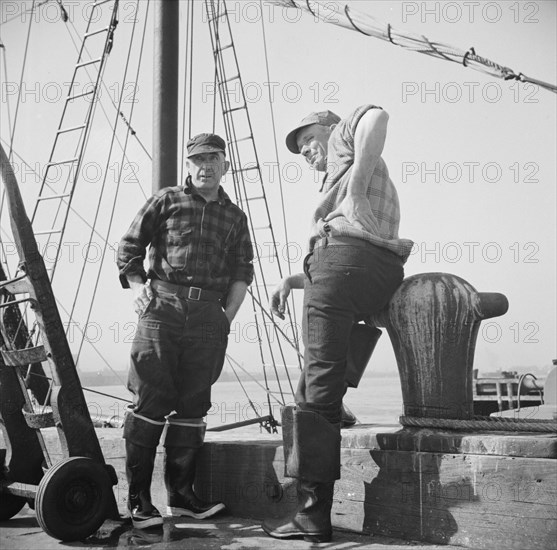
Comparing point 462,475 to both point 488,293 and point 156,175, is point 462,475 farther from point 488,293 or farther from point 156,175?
point 156,175

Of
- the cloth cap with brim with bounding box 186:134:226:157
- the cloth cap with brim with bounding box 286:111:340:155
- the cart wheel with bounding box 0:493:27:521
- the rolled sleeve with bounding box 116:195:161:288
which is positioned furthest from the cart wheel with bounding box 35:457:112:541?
the cloth cap with brim with bounding box 286:111:340:155

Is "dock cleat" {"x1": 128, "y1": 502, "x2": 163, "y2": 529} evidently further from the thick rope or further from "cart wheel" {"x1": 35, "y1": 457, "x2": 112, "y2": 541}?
the thick rope

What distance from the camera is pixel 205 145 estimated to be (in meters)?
3.79

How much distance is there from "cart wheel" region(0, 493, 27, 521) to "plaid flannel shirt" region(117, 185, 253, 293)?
4.04ft

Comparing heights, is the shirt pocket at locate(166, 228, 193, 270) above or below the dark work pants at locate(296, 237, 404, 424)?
→ above

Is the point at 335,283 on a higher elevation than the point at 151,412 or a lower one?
higher

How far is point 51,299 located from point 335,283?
1382 mm

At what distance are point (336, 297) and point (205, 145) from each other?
123cm

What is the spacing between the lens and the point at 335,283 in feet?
10.0

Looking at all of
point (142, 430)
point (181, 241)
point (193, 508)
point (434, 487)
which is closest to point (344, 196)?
point (181, 241)

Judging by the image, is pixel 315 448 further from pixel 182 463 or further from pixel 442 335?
pixel 182 463

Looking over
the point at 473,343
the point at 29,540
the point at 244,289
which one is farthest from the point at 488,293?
the point at 29,540

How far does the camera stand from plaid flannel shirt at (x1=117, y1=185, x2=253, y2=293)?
3652 millimetres

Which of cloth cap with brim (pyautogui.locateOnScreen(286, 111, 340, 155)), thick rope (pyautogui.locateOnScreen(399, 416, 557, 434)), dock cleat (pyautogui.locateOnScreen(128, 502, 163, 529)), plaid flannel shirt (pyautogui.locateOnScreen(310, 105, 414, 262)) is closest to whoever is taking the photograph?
thick rope (pyautogui.locateOnScreen(399, 416, 557, 434))
